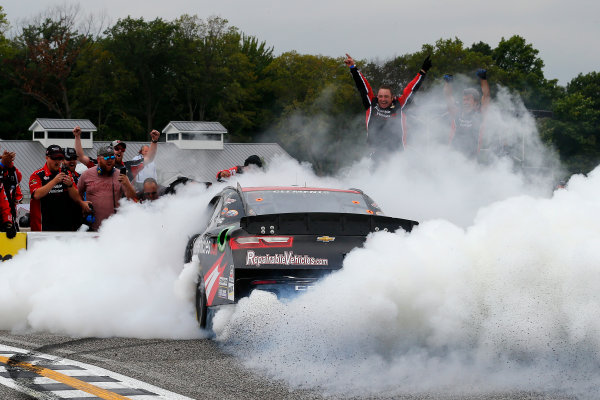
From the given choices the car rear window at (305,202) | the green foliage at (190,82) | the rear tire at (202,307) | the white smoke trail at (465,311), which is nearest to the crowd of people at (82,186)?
the car rear window at (305,202)

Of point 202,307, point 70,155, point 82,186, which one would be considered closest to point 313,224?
point 202,307

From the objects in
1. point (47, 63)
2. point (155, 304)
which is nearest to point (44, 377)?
point (155, 304)

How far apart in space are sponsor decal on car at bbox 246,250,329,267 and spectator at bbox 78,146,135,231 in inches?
179

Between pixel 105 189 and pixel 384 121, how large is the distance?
401cm

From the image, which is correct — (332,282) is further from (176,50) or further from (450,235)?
(176,50)

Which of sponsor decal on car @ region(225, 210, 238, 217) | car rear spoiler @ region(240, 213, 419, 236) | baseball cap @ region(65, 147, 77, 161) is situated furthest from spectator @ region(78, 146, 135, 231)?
car rear spoiler @ region(240, 213, 419, 236)

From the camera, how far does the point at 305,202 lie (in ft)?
28.4

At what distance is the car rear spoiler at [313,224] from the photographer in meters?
7.67

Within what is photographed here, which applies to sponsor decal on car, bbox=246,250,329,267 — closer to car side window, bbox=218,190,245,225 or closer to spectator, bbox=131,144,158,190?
car side window, bbox=218,190,245,225

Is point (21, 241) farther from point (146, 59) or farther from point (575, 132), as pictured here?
point (146, 59)

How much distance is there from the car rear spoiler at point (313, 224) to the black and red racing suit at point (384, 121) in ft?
18.9

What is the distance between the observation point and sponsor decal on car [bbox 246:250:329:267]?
747 centimetres

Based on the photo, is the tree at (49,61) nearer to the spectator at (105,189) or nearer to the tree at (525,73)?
the tree at (525,73)

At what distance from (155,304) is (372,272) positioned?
293 centimetres
